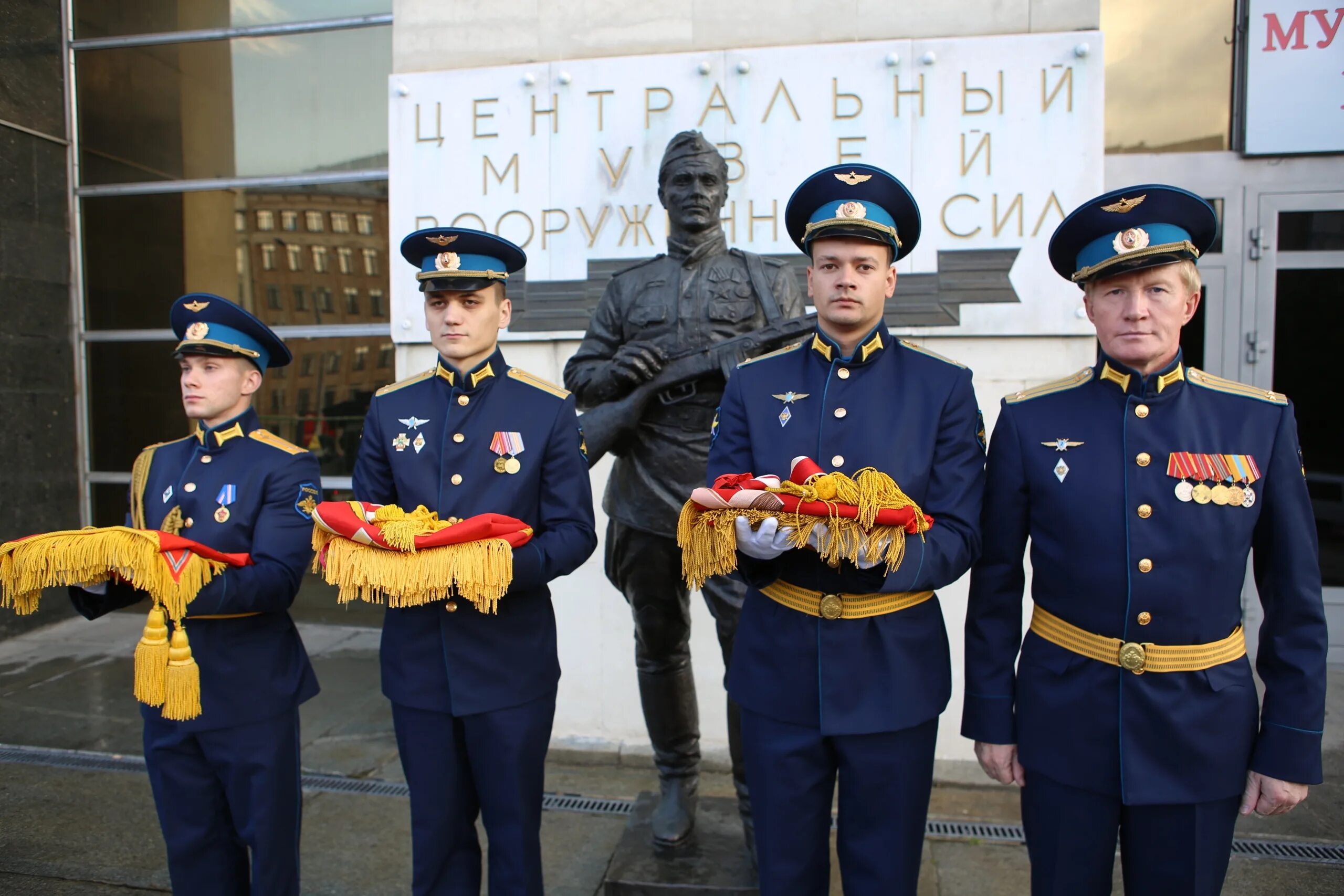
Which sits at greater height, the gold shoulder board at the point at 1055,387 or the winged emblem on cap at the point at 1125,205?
the winged emblem on cap at the point at 1125,205

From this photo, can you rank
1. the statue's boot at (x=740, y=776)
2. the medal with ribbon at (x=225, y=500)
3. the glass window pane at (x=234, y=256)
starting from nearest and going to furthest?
the medal with ribbon at (x=225, y=500), the statue's boot at (x=740, y=776), the glass window pane at (x=234, y=256)

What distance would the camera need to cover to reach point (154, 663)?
7.45 ft

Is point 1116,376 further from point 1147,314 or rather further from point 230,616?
point 230,616

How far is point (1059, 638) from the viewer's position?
2031 millimetres

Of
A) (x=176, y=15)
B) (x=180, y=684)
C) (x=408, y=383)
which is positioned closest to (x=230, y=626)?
(x=180, y=684)

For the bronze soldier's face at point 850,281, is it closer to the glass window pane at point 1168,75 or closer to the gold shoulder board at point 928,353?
the gold shoulder board at point 928,353

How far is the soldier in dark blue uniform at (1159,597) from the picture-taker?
190 centimetres

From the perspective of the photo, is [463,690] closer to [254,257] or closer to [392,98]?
[392,98]

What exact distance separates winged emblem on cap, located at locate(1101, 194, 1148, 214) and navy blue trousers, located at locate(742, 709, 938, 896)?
1.22m

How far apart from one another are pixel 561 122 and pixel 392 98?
0.92 meters

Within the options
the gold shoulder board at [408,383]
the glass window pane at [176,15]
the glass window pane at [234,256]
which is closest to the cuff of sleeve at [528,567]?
the gold shoulder board at [408,383]

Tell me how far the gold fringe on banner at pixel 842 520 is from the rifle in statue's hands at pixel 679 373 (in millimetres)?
987

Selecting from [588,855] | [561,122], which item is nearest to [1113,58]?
[561,122]

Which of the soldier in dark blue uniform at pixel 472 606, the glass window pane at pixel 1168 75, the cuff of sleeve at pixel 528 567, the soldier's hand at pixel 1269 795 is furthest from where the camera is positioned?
the glass window pane at pixel 1168 75
